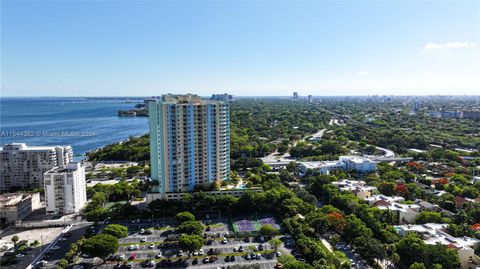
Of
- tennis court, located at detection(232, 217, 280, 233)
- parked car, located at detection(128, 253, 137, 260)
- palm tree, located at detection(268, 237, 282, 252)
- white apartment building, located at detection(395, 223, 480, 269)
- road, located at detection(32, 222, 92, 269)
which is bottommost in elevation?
road, located at detection(32, 222, 92, 269)

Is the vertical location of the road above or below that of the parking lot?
below

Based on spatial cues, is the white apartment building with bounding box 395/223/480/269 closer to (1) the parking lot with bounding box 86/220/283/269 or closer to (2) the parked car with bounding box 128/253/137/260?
(1) the parking lot with bounding box 86/220/283/269

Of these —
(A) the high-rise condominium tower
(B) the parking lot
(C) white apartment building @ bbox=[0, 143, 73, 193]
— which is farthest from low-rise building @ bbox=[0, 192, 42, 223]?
(A) the high-rise condominium tower

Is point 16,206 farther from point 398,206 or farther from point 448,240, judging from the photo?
point 448,240

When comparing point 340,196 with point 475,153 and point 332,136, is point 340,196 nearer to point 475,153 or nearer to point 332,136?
point 475,153

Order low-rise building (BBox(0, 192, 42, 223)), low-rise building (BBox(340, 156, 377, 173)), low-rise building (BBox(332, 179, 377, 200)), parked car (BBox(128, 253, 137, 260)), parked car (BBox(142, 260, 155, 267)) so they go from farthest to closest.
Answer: low-rise building (BBox(340, 156, 377, 173)), low-rise building (BBox(332, 179, 377, 200)), low-rise building (BBox(0, 192, 42, 223)), parked car (BBox(128, 253, 137, 260)), parked car (BBox(142, 260, 155, 267))

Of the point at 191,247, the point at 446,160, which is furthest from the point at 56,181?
the point at 446,160
